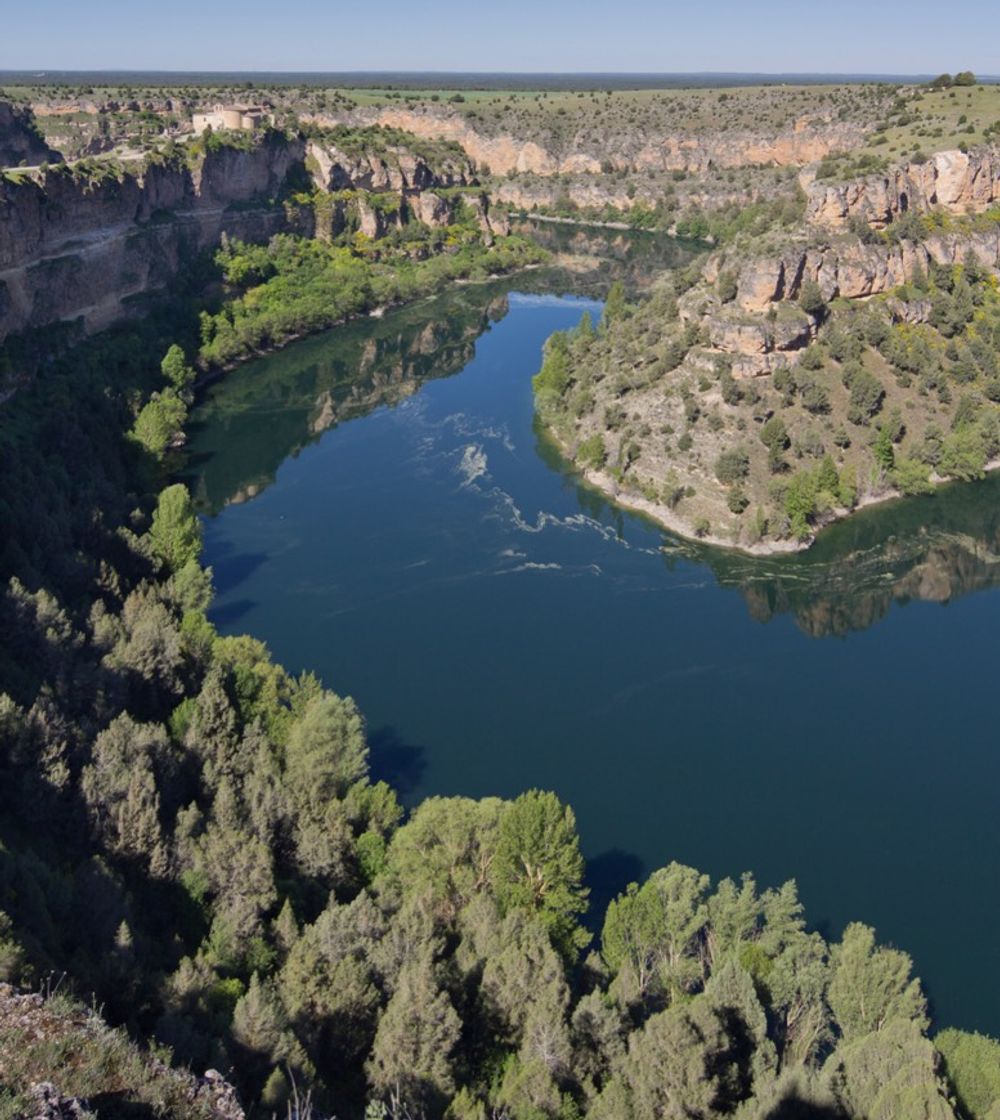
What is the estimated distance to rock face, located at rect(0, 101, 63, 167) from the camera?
101525 millimetres

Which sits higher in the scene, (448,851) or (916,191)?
(916,191)

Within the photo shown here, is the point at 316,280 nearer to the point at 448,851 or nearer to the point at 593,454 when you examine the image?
the point at 593,454

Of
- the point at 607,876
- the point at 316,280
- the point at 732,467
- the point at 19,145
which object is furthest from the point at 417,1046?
the point at 19,145

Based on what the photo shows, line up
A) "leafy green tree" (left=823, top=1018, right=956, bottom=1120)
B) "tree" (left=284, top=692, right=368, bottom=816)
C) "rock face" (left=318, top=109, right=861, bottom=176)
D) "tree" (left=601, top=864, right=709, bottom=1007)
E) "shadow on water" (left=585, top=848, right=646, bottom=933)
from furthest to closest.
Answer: "rock face" (left=318, top=109, right=861, bottom=176) → "shadow on water" (left=585, top=848, right=646, bottom=933) → "tree" (left=284, top=692, right=368, bottom=816) → "tree" (left=601, top=864, right=709, bottom=1007) → "leafy green tree" (left=823, top=1018, right=956, bottom=1120)

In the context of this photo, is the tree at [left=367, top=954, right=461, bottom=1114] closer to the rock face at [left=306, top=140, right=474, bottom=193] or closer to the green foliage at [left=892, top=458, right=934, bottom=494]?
the green foliage at [left=892, top=458, right=934, bottom=494]

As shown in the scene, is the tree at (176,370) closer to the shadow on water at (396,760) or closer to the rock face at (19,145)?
the shadow on water at (396,760)

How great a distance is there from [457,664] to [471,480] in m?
20.6

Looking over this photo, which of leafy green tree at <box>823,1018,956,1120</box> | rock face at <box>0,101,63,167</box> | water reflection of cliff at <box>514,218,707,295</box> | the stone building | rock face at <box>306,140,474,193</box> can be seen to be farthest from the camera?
rock face at <box>306,140,474,193</box>

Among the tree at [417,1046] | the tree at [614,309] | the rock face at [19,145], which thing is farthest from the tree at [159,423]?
the rock face at [19,145]

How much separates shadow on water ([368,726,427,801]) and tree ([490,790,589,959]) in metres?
9.14

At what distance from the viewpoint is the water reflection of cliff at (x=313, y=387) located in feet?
213

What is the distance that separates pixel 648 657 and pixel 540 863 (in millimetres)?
19193

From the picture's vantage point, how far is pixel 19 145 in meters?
104

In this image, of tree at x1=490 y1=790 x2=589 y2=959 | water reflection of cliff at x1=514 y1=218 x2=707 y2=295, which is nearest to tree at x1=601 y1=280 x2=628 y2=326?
water reflection of cliff at x1=514 y1=218 x2=707 y2=295
